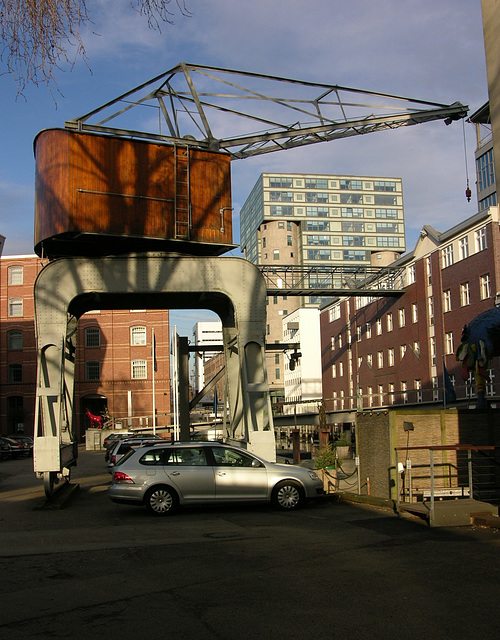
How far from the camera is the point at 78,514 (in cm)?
1572

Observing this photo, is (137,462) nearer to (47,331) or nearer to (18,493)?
(47,331)

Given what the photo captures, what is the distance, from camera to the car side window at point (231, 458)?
15.3 m

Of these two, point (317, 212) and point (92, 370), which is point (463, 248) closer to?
point (92, 370)

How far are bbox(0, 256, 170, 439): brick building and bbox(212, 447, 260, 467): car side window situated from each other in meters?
55.0

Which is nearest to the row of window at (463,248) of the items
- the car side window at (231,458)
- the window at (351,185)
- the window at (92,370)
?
the car side window at (231,458)

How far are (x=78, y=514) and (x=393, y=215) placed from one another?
123877mm

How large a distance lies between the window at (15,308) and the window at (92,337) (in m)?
7.18

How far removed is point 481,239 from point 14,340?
4960 centimetres

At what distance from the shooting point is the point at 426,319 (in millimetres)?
49438

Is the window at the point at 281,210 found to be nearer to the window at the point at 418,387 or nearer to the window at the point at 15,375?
the window at the point at 15,375

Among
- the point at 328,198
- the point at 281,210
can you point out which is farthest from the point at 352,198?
the point at 281,210

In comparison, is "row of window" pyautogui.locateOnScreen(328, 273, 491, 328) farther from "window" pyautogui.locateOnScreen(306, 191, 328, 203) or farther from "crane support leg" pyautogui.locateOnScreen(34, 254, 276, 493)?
"window" pyautogui.locateOnScreen(306, 191, 328, 203)

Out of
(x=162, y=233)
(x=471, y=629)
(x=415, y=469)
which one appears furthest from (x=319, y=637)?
(x=162, y=233)

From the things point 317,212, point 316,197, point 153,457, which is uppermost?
point 316,197
